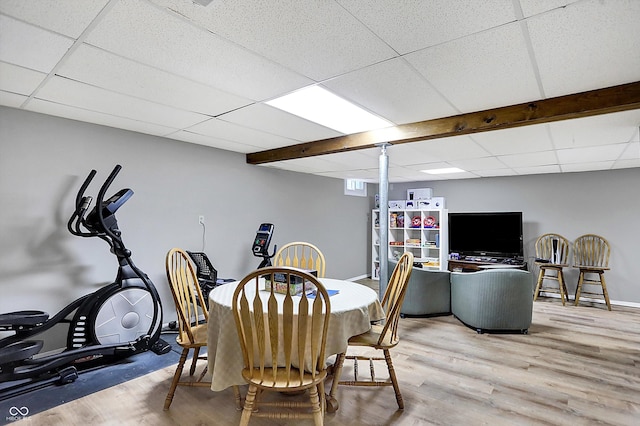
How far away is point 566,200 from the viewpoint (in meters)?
5.89

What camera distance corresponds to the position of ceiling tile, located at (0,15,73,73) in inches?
65.9

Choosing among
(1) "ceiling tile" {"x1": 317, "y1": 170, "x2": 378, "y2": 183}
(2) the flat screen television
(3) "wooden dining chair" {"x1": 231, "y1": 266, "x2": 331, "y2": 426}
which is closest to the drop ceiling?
(3) "wooden dining chair" {"x1": 231, "y1": 266, "x2": 331, "y2": 426}

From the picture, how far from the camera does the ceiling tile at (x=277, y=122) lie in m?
2.87

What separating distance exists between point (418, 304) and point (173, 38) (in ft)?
13.1

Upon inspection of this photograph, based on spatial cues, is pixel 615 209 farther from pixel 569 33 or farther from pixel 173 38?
pixel 173 38

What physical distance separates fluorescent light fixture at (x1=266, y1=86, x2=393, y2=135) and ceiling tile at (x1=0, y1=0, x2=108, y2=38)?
126 cm

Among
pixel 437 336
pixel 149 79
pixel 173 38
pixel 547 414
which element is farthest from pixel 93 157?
pixel 547 414

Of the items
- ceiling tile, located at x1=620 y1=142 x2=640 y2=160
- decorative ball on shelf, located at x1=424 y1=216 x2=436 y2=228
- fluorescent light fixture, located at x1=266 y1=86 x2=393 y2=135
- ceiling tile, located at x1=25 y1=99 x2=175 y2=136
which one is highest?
fluorescent light fixture, located at x1=266 y1=86 x2=393 y2=135

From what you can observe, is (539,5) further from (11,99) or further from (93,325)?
(93,325)

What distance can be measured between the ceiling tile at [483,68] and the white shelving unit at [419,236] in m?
3.91

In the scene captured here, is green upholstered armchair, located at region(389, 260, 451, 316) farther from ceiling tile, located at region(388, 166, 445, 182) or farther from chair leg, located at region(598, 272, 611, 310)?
chair leg, located at region(598, 272, 611, 310)

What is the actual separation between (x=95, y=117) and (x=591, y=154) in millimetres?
5548

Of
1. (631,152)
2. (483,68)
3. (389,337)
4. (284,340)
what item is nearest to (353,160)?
(483,68)

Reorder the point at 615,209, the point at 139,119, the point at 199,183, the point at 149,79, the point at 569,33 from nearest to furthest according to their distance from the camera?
the point at 569,33 < the point at 149,79 < the point at 139,119 < the point at 199,183 < the point at 615,209
